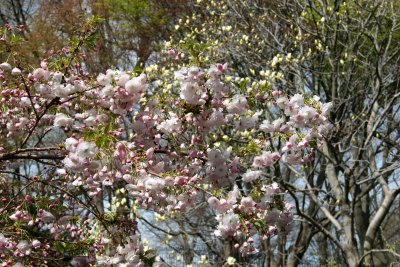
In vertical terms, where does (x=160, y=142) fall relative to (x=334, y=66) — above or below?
below

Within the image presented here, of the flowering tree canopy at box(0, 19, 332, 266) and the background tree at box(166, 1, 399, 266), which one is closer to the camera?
the flowering tree canopy at box(0, 19, 332, 266)

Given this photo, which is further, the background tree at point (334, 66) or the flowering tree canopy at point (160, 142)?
the background tree at point (334, 66)

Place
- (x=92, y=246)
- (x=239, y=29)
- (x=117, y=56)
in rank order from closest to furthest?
(x=92, y=246), (x=239, y=29), (x=117, y=56)

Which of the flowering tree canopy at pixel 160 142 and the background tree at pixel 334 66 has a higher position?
the background tree at pixel 334 66

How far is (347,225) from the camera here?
7785 mm

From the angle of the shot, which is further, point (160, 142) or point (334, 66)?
point (334, 66)

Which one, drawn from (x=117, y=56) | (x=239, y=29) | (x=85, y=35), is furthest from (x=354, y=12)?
(x=85, y=35)

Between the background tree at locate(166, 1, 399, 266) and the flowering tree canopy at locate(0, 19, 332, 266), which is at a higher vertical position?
the background tree at locate(166, 1, 399, 266)

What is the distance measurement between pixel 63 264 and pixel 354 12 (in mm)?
6233

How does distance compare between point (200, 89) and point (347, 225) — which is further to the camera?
point (347, 225)

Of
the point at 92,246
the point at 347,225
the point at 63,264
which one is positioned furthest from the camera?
the point at 347,225

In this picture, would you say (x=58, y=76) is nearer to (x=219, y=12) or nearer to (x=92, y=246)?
(x=92, y=246)

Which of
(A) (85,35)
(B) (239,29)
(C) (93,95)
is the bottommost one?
(C) (93,95)

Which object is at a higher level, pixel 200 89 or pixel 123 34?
pixel 123 34
